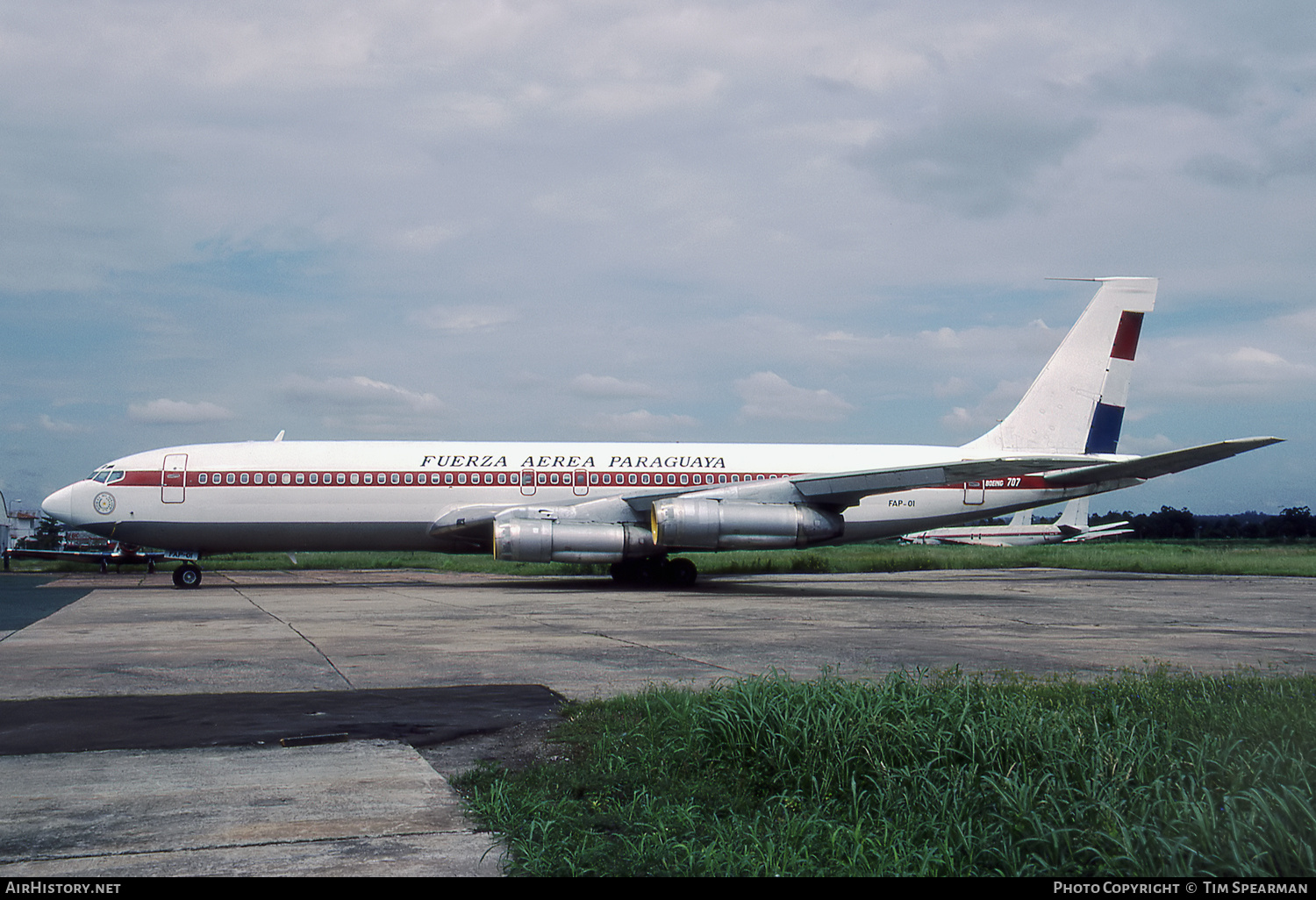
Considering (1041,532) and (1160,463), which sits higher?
(1160,463)

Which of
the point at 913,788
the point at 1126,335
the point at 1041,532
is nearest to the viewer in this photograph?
the point at 913,788

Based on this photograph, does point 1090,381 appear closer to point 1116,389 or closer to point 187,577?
point 1116,389

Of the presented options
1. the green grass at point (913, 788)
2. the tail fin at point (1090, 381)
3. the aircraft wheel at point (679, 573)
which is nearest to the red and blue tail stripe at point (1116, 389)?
the tail fin at point (1090, 381)

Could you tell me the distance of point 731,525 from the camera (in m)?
20.7

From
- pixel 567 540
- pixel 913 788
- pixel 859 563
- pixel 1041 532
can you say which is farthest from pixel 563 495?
pixel 1041 532

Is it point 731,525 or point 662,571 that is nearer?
point 731,525

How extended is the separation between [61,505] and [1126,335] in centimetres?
2689

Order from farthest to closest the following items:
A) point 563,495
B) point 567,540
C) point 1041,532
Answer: point 1041,532 → point 563,495 → point 567,540

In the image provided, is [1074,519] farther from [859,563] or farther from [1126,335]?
[1126,335]

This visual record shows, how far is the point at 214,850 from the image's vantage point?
3.88 meters

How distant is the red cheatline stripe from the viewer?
25.6 metres

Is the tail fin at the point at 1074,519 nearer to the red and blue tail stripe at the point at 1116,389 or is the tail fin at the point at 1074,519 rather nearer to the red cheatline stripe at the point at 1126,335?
the red and blue tail stripe at the point at 1116,389

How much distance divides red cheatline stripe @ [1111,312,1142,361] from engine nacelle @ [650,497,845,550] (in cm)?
1050

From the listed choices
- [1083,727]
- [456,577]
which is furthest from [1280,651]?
[456,577]
